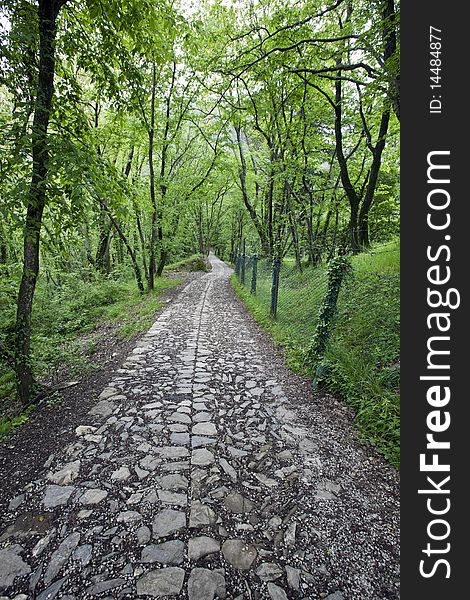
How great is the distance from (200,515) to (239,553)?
0.36 metres

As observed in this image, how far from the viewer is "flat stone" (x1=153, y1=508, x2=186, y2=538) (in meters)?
1.79

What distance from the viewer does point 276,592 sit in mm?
1484

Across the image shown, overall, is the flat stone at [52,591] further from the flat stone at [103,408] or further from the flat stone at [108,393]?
the flat stone at [108,393]

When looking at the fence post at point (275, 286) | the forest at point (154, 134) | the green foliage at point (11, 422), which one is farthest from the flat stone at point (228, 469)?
the fence post at point (275, 286)

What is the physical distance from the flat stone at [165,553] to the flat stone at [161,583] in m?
0.05

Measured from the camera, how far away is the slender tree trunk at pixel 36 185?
8.81 ft

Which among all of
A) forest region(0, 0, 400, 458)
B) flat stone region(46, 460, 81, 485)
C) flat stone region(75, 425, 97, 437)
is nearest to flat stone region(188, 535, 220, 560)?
flat stone region(46, 460, 81, 485)

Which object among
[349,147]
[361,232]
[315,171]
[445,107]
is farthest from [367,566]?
[349,147]

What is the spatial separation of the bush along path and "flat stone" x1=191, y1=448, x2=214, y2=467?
14 mm

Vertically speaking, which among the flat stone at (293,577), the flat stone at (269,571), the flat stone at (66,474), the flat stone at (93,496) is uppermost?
the flat stone at (66,474)

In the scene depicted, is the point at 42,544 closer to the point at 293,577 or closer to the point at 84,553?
the point at 84,553

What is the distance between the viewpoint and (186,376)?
406 cm

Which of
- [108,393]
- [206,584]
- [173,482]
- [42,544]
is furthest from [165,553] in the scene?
[108,393]

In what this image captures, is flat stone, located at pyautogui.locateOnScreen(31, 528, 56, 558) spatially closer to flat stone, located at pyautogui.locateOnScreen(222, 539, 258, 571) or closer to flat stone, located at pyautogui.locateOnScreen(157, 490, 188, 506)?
flat stone, located at pyautogui.locateOnScreen(157, 490, 188, 506)
